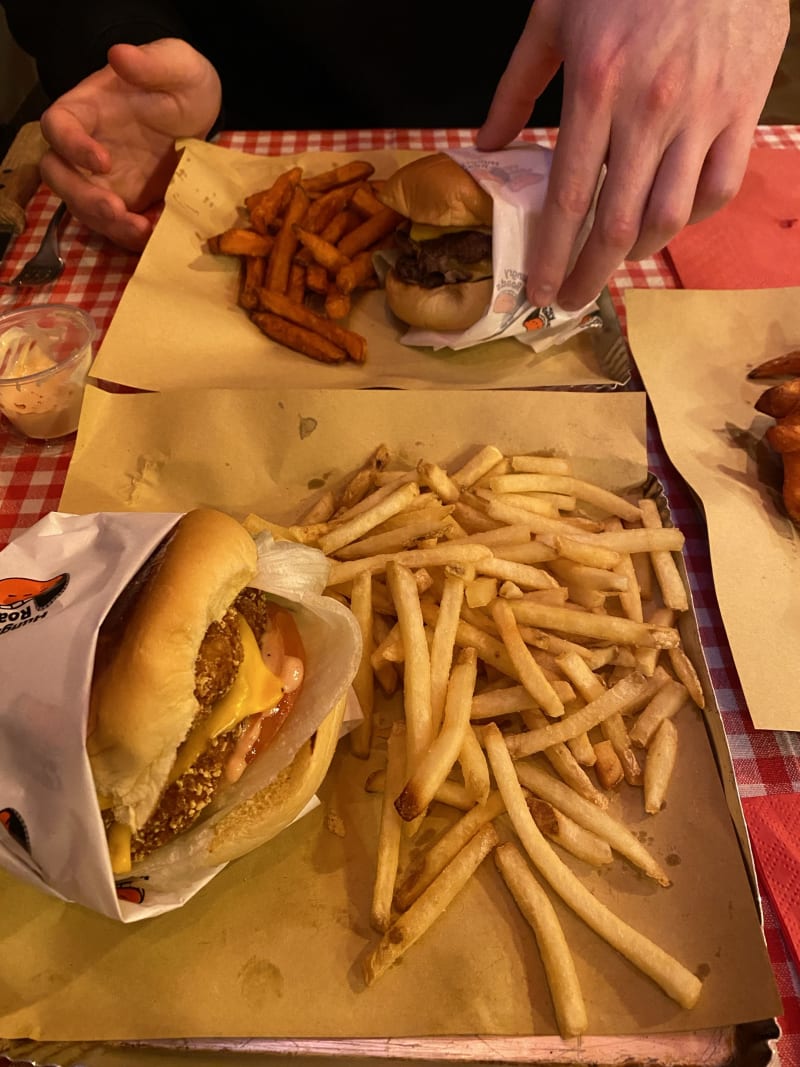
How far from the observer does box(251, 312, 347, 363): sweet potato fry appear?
2641 millimetres

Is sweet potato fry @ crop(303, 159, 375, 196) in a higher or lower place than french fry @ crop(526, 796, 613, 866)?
higher

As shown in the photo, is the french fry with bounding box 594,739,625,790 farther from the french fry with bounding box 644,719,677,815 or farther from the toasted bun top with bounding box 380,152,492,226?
the toasted bun top with bounding box 380,152,492,226

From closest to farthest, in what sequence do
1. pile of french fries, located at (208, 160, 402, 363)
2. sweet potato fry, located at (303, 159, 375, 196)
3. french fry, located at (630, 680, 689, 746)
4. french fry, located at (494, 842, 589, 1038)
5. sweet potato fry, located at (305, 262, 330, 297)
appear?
french fry, located at (494, 842, 589, 1038), french fry, located at (630, 680, 689, 746), pile of french fries, located at (208, 160, 402, 363), sweet potato fry, located at (305, 262, 330, 297), sweet potato fry, located at (303, 159, 375, 196)

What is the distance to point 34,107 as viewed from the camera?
5.76 m

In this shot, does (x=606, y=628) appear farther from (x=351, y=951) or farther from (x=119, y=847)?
(x=119, y=847)

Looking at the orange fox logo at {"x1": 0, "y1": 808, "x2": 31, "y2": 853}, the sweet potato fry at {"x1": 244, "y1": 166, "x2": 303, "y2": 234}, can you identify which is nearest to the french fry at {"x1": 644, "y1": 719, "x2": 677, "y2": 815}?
the orange fox logo at {"x1": 0, "y1": 808, "x2": 31, "y2": 853}

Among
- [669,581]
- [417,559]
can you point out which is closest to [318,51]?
[417,559]

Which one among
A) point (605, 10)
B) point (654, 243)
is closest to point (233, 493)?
point (654, 243)

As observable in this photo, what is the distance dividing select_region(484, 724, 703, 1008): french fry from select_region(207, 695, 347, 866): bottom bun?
37cm

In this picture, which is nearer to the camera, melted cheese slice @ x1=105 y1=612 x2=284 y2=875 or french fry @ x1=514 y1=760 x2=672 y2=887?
melted cheese slice @ x1=105 y1=612 x2=284 y2=875

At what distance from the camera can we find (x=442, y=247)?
2578mm

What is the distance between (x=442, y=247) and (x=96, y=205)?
141cm

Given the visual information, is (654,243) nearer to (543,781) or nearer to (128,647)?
(543,781)

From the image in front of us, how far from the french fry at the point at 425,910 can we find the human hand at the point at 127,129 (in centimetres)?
264
